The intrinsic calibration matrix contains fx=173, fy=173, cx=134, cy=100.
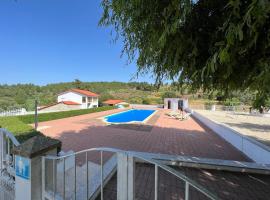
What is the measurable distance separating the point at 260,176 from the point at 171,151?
3156mm

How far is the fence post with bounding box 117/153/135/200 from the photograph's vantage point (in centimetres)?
165

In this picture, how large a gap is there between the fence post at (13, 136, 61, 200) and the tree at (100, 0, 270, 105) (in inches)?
71.5

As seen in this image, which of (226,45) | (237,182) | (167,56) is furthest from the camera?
(237,182)

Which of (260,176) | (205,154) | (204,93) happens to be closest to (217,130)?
(205,154)

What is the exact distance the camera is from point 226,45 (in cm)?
149

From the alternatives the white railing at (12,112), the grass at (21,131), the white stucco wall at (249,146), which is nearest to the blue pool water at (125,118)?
the white railing at (12,112)

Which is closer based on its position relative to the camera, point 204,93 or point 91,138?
point 204,93

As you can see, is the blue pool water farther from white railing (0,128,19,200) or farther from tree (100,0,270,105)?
tree (100,0,270,105)

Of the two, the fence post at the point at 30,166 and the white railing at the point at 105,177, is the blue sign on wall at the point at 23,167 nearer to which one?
the fence post at the point at 30,166

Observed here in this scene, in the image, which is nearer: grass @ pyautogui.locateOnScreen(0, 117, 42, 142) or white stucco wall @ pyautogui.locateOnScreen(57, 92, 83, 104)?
grass @ pyautogui.locateOnScreen(0, 117, 42, 142)

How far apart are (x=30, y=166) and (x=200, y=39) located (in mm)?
2617

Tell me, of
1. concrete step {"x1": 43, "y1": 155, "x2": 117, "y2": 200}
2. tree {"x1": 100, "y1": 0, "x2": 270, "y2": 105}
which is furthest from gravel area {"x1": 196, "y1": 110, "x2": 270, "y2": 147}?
tree {"x1": 100, "y1": 0, "x2": 270, "y2": 105}

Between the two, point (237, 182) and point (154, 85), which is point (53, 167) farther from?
point (237, 182)

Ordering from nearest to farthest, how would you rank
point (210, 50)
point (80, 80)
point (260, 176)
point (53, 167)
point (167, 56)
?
point (210, 50) < point (167, 56) < point (53, 167) < point (260, 176) < point (80, 80)
